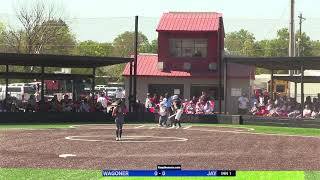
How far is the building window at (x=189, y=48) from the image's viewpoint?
44.7 meters

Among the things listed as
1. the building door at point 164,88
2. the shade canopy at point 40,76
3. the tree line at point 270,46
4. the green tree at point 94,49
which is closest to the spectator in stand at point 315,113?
the building door at point 164,88

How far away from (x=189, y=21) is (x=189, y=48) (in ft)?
7.09

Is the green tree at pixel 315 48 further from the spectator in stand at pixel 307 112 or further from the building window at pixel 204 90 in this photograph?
the spectator in stand at pixel 307 112

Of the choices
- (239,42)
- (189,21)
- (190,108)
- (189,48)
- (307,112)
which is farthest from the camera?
(239,42)

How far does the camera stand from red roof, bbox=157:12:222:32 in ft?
147

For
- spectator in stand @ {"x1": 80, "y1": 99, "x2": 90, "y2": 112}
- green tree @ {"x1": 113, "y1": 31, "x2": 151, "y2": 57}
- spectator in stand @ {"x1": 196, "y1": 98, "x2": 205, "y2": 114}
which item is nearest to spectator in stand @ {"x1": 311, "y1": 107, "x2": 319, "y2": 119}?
spectator in stand @ {"x1": 196, "y1": 98, "x2": 205, "y2": 114}

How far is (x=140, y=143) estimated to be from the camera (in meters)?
20.6

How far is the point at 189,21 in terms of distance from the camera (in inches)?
1791

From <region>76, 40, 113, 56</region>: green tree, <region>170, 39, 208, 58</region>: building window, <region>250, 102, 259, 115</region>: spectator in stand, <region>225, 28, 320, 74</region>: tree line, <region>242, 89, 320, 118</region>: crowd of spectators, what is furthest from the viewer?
<region>225, 28, 320, 74</region>: tree line

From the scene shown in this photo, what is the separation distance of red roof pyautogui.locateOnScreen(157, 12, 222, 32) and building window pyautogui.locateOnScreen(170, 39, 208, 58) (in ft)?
2.99

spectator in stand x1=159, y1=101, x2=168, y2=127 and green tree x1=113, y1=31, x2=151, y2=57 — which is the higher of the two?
green tree x1=113, y1=31, x2=151, y2=57

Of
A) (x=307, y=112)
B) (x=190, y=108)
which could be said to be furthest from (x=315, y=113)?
(x=190, y=108)

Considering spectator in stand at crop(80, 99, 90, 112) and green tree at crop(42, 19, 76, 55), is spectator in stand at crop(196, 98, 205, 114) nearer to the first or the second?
spectator in stand at crop(80, 99, 90, 112)

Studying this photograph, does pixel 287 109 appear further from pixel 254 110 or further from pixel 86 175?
pixel 86 175
